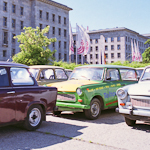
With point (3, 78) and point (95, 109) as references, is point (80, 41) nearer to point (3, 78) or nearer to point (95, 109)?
point (95, 109)

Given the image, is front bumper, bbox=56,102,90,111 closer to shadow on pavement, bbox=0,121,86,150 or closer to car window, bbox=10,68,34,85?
shadow on pavement, bbox=0,121,86,150

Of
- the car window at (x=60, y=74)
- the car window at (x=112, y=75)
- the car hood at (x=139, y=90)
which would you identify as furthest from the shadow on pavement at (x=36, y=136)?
the car window at (x=60, y=74)

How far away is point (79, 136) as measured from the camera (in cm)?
601

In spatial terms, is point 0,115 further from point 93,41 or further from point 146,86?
point 93,41

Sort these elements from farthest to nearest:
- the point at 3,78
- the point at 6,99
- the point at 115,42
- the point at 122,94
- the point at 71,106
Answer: the point at 115,42
the point at 71,106
the point at 122,94
the point at 3,78
the point at 6,99

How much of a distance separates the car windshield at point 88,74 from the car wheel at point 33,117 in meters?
2.99

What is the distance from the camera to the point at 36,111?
666 centimetres

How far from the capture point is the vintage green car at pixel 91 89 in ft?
26.5

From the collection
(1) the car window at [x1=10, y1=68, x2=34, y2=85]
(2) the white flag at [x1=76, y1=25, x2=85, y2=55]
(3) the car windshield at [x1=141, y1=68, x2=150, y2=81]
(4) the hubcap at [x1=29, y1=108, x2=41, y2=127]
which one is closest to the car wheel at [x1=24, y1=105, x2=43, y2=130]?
(4) the hubcap at [x1=29, y1=108, x2=41, y2=127]

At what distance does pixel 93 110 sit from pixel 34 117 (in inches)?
95.8

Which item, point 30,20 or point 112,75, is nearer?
point 112,75

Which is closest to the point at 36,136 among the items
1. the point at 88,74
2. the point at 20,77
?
the point at 20,77

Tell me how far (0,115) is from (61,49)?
6119 cm

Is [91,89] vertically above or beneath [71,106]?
above
